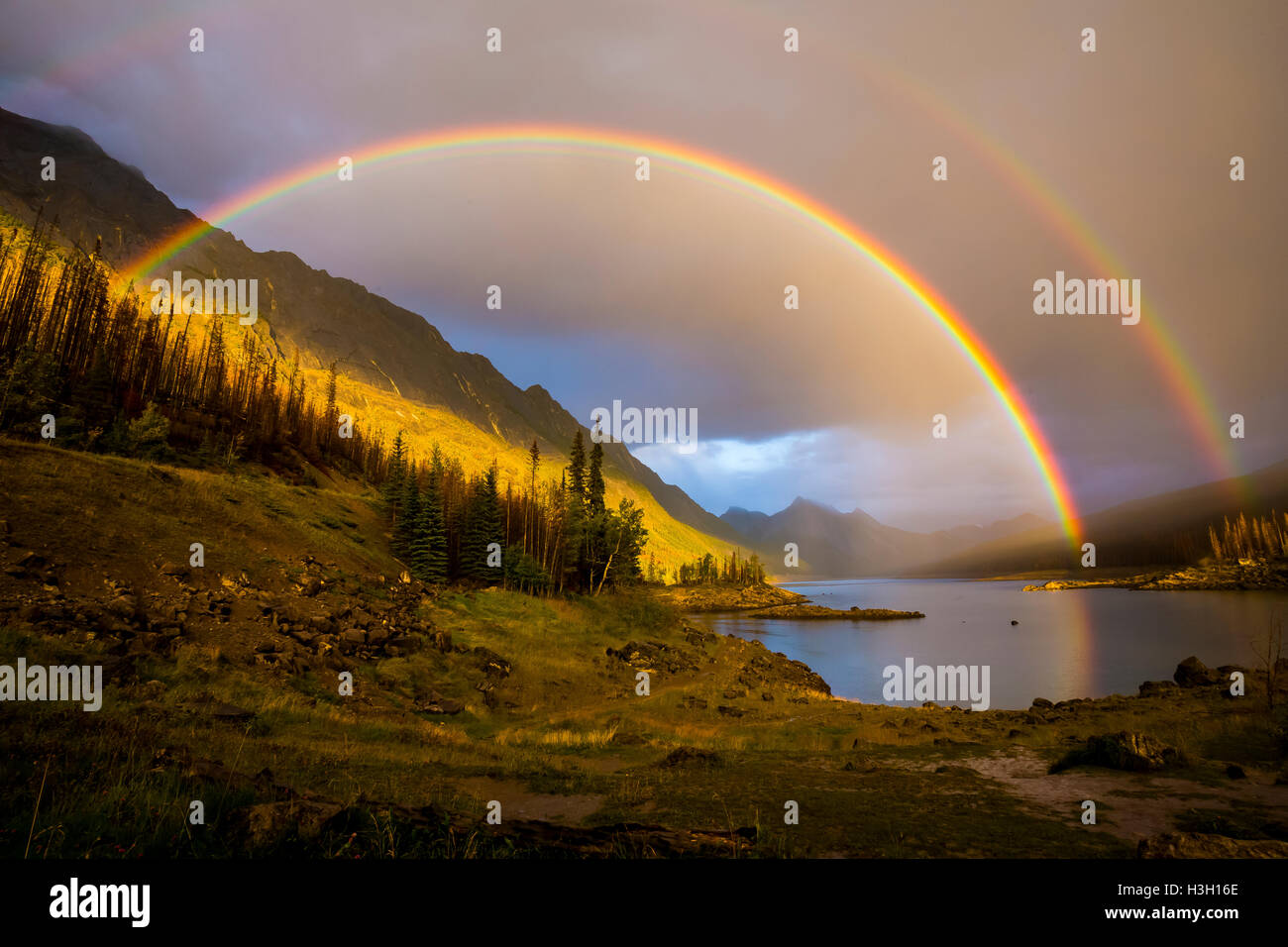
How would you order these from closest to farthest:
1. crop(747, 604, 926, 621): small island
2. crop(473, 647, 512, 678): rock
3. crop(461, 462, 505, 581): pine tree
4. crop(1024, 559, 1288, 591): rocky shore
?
crop(473, 647, 512, 678): rock < crop(461, 462, 505, 581): pine tree < crop(747, 604, 926, 621): small island < crop(1024, 559, 1288, 591): rocky shore

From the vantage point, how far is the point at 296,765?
11.3 m

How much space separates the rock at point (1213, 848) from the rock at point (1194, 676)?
3622 cm

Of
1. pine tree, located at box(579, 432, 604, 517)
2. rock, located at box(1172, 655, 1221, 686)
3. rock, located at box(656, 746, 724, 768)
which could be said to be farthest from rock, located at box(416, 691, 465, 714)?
pine tree, located at box(579, 432, 604, 517)

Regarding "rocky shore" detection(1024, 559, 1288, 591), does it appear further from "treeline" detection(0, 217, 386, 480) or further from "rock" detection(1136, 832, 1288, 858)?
"treeline" detection(0, 217, 386, 480)

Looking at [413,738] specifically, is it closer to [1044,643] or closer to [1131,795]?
[1131,795]

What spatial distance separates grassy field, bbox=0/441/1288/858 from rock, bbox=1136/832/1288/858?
2.59m

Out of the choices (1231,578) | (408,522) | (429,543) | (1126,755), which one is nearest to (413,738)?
(1126,755)

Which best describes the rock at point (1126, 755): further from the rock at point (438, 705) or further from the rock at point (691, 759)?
the rock at point (438, 705)

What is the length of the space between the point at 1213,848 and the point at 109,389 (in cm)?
7316

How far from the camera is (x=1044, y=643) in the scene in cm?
7225

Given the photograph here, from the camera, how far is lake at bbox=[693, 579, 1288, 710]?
159 ft
